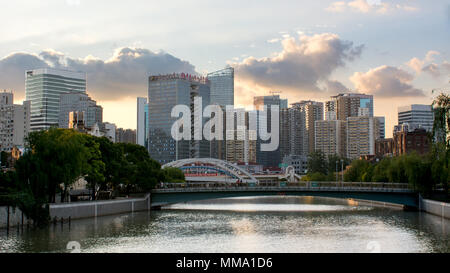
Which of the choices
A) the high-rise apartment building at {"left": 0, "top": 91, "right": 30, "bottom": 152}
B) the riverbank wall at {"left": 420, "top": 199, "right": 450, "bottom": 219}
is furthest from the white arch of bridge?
the riverbank wall at {"left": 420, "top": 199, "right": 450, "bottom": 219}

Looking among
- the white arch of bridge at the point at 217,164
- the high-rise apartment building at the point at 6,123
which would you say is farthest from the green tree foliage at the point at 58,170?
the high-rise apartment building at the point at 6,123

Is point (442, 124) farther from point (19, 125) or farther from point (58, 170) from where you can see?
point (19, 125)

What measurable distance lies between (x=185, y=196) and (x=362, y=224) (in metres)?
29.2

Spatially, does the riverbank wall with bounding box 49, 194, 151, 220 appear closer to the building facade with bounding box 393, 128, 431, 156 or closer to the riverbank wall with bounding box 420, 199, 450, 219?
the riverbank wall with bounding box 420, 199, 450, 219

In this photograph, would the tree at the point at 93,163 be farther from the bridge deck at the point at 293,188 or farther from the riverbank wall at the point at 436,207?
the riverbank wall at the point at 436,207

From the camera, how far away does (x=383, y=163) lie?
321 feet

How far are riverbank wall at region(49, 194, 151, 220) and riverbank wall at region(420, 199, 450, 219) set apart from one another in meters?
36.5

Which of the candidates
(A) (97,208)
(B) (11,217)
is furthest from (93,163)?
(B) (11,217)

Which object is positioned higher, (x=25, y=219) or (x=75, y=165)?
(x=75, y=165)

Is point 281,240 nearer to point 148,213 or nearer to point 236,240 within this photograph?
point 236,240

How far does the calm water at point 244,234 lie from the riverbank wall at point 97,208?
159cm

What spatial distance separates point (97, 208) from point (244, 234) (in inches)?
921
